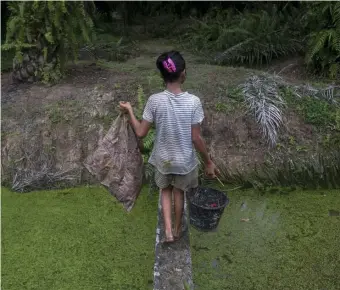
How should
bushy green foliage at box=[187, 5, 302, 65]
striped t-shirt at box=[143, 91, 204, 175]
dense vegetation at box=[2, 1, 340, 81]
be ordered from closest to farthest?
striped t-shirt at box=[143, 91, 204, 175]
dense vegetation at box=[2, 1, 340, 81]
bushy green foliage at box=[187, 5, 302, 65]

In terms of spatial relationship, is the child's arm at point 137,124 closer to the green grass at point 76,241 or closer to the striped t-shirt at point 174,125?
the striped t-shirt at point 174,125

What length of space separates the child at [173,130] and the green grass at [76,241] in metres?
0.40

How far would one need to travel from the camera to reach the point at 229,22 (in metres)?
7.73

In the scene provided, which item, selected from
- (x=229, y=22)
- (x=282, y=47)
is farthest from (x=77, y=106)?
(x=229, y=22)

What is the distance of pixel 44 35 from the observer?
5086mm

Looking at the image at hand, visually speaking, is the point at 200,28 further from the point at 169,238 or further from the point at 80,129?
the point at 169,238

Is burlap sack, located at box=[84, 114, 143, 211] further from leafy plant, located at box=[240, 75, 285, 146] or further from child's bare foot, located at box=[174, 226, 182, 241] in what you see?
leafy plant, located at box=[240, 75, 285, 146]

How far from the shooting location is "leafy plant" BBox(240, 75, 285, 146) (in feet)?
15.0

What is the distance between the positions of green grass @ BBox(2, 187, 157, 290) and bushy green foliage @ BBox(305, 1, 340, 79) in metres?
2.79

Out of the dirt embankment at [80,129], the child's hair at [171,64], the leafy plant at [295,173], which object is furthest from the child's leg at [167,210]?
the dirt embankment at [80,129]

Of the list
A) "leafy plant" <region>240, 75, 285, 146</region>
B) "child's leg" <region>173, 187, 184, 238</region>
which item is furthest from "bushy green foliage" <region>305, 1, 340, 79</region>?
"child's leg" <region>173, 187, 184, 238</region>

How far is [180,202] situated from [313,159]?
1.74 meters

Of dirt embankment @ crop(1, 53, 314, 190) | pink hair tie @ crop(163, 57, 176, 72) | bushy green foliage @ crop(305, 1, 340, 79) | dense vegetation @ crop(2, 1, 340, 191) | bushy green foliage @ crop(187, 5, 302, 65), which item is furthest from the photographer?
bushy green foliage @ crop(187, 5, 302, 65)

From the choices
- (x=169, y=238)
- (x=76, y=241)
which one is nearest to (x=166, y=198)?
(x=169, y=238)
